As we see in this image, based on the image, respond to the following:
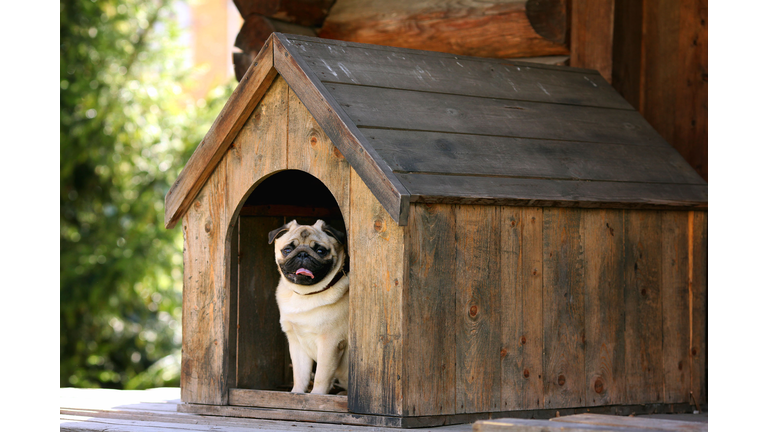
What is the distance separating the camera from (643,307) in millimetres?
4020

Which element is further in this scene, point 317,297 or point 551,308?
point 317,297

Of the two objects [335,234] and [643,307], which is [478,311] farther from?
[643,307]

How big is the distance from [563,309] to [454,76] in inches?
47.3

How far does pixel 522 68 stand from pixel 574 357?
1.55 meters

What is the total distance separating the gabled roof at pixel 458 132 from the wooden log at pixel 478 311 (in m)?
0.12

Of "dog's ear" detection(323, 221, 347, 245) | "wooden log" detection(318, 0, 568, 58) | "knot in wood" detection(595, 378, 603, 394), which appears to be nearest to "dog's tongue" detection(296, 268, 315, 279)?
"dog's ear" detection(323, 221, 347, 245)

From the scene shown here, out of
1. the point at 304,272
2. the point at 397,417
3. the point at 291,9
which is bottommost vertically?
the point at 397,417

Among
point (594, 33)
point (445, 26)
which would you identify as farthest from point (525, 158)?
point (445, 26)

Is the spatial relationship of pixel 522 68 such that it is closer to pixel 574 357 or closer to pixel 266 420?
pixel 574 357

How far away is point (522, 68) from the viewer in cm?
446

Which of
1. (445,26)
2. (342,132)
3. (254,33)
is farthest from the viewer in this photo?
(254,33)

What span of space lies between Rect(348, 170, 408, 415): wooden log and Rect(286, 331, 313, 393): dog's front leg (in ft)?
1.96

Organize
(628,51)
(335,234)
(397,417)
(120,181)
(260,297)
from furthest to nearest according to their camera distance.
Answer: (120,181), (628,51), (260,297), (335,234), (397,417)

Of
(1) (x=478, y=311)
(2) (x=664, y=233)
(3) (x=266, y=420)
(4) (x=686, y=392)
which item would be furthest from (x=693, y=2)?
(3) (x=266, y=420)
